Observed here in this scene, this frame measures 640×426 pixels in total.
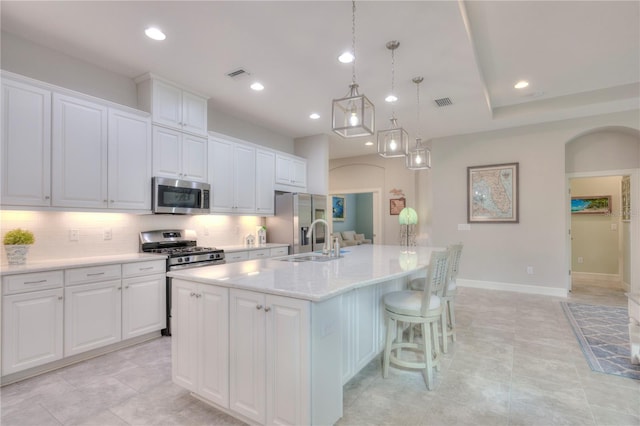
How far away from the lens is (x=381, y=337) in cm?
275

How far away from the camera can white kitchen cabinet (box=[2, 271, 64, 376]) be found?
7.58 ft

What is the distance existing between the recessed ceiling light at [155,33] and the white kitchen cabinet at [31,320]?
216 centimetres

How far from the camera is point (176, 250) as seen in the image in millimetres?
3637

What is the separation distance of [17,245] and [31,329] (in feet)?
2.32

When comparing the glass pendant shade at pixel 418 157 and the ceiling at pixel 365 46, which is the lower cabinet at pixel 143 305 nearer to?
the ceiling at pixel 365 46

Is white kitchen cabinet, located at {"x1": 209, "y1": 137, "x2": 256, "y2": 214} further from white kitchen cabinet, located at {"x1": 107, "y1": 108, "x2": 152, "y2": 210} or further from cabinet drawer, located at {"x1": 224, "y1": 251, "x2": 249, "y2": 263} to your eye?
white kitchen cabinet, located at {"x1": 107, "y1": 108, "x2": 152, "y2": 210}

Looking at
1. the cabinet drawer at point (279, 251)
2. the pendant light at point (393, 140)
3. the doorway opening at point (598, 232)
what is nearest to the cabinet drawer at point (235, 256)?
the cabinet drawer at point (279, 251)

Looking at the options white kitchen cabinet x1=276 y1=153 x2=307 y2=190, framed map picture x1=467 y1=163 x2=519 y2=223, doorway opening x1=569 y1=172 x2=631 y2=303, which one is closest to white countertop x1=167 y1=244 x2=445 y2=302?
white kitchen cabinet x1=276 y1=153 x2=307 y2=190

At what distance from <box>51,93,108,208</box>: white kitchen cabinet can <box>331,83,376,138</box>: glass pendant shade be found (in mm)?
2377

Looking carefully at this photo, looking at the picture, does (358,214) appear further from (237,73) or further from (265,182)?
(237,73)

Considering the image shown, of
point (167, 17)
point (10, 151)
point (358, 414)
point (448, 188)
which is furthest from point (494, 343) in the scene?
point (10, 151)

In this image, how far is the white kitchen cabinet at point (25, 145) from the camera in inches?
97.3

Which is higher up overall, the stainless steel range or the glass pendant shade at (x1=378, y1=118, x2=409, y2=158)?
the glass pendant shade at (x1=378, y1=118, x2=409, y2=158)

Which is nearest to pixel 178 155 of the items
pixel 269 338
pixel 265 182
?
pixel 265 182
